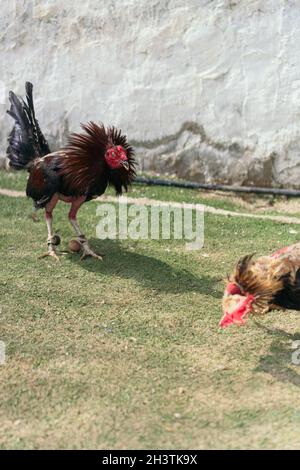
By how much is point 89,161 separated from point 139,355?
206 cm

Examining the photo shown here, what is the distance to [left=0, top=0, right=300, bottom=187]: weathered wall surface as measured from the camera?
803 cm

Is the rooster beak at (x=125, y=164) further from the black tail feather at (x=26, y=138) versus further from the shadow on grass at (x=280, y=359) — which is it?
the shadow on grass at (x=280, y=359)

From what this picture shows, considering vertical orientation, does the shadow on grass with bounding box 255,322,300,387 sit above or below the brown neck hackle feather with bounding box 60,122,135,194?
below

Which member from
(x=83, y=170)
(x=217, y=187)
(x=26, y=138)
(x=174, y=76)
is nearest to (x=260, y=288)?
(x=83, y=170)

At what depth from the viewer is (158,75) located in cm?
848

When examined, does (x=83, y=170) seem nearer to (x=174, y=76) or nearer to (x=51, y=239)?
(x=51, y=239)

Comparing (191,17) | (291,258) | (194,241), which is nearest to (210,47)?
(191,17)

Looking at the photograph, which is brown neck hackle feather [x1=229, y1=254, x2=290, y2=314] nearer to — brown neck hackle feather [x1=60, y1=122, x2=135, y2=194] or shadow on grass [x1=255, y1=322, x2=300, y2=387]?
shadow on grass [x1=255, y1=322, x2=300, y2=387]

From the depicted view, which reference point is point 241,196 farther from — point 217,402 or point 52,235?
point 217,402

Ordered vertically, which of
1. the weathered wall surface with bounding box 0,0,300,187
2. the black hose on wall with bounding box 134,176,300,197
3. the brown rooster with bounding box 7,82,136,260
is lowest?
the black hose on wall with bounding box 134,176,300,197

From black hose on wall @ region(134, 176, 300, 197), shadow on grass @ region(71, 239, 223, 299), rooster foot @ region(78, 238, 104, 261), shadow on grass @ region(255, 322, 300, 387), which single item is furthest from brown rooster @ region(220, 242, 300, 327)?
black hose on wall @ region(134, 176, 300, 197)

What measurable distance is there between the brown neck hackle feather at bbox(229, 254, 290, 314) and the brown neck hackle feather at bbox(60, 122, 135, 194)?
6.61 ft

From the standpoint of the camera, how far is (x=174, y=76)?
8.42 metres

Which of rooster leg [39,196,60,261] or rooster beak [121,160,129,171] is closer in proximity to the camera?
rooster beak [121,160,129,171]
